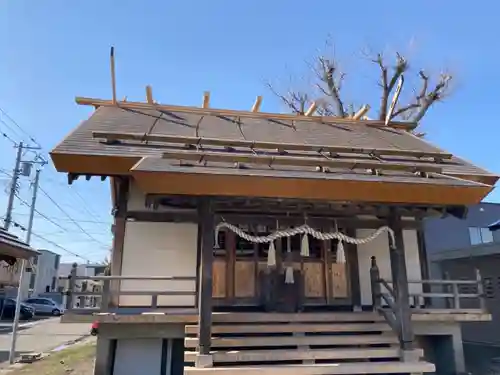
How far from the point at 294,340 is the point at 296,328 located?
246mm

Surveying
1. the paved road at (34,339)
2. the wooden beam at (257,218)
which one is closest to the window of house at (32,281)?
the paved road at (34,339)

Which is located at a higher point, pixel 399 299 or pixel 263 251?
pixel 263 251

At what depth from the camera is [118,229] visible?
22.5 feet

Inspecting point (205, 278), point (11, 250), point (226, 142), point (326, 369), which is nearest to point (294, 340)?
point (326, 369)

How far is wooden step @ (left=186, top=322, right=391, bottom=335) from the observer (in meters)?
5.90

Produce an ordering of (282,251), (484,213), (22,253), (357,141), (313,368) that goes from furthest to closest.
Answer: (484,213) < (357,141) < (282,251) < (22,253) < (313,368)

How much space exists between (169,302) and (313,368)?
2716mm

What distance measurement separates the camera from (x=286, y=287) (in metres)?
6.83

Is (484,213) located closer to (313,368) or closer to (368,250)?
(368,250)

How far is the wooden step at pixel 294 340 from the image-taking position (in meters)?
5.62

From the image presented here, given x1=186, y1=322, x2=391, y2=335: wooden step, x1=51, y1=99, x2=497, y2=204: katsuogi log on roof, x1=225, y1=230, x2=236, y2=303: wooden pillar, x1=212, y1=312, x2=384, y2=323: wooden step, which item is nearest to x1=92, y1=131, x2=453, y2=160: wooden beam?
x1=51, y1=99, x2=497, y2=204: katsuogi log on roof

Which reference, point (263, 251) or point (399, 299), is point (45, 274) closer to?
point (263, 251)

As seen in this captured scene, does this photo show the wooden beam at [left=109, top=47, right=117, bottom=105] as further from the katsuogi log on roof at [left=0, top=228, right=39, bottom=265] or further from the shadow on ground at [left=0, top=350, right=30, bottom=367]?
the shadow on ground at [left=0, top=350, right=30, bottom=367]

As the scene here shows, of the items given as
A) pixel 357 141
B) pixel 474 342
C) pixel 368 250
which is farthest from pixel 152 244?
pixel 474 342
